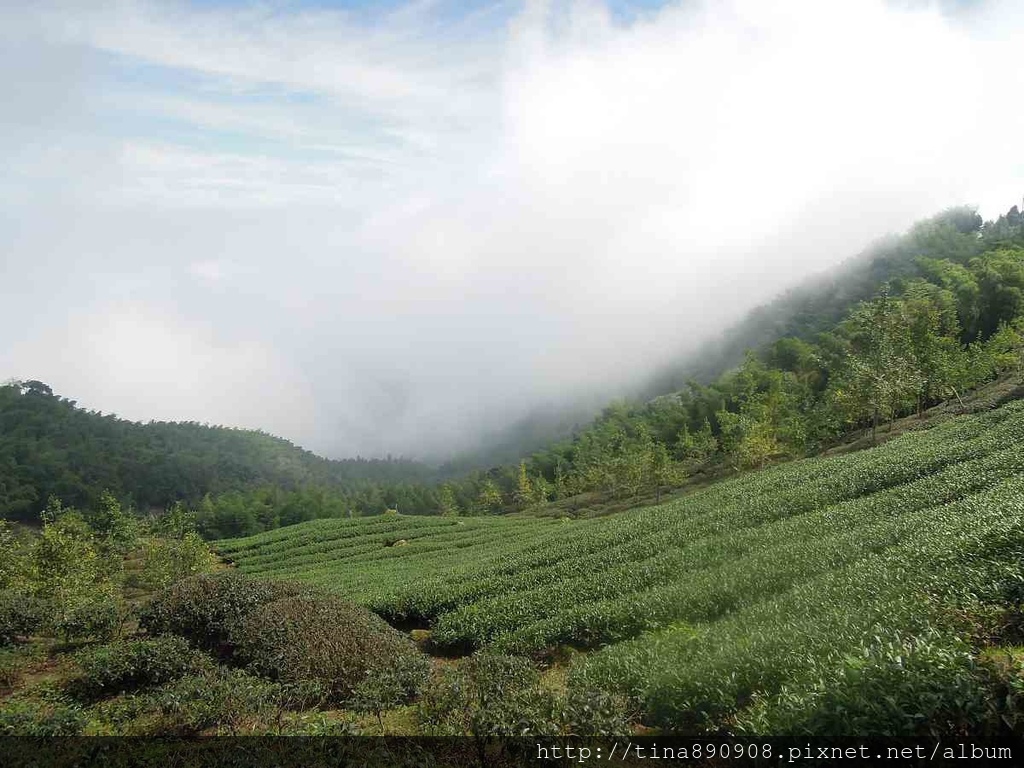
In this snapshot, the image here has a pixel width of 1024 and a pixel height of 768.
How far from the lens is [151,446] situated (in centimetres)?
17838

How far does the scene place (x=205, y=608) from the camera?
17.8 metres

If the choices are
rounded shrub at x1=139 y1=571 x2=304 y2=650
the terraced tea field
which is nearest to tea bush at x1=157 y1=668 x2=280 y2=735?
rounded shrub at x1=139 y1=571 x2=304 y2=650

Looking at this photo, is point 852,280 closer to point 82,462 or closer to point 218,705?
point 218,705

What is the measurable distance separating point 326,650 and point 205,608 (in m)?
5.88

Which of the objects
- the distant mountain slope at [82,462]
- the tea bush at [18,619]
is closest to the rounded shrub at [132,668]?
the tea bush at [18,619]

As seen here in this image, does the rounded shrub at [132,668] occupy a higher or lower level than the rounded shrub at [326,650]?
higher

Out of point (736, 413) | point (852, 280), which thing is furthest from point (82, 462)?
point (852, 280)

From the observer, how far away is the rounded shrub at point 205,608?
17.4 meters

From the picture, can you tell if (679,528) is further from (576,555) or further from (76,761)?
(76,761)

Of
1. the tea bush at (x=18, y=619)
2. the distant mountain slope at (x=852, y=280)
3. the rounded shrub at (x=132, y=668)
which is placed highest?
the distant mountain slope at (x=852, y=280)

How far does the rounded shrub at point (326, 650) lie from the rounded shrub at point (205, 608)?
0.83m

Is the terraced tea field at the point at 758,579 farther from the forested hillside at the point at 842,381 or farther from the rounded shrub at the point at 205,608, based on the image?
the forested hillside at the point at 842,381

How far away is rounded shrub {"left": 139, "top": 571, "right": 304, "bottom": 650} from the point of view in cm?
1739

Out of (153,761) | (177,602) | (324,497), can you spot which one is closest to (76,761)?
(153,761)
